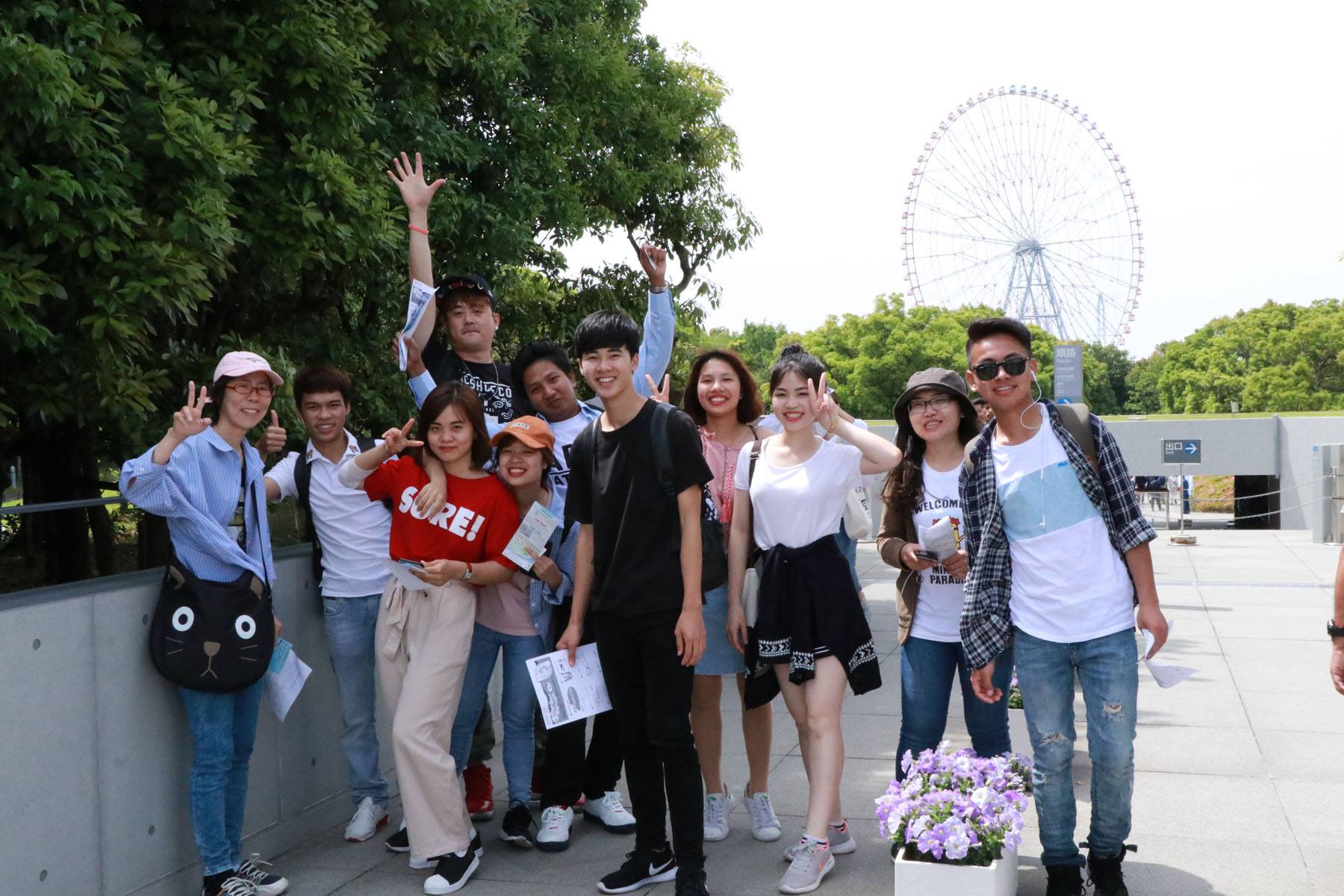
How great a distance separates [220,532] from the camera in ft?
12.9

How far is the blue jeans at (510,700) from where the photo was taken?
15.4ft

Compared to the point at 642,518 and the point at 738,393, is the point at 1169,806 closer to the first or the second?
the point at 738,393

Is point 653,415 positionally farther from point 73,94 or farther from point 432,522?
point 73,94

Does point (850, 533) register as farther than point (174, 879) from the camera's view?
Yes

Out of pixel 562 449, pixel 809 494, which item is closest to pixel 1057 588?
pixel 809 494

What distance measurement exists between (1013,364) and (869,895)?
5.87 ft

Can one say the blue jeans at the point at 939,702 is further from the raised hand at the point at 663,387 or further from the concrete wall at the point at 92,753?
the concrete wall at the point at 92,753

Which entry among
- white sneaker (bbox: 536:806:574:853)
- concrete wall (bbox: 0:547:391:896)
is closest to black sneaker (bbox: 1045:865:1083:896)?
white sneaker (bbox: 536:806:574:853)

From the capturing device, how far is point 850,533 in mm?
4391

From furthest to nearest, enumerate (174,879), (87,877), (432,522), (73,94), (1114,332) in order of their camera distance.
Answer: (1114,332) < (73,94) < (432,522) < (174,879) < (87,877)

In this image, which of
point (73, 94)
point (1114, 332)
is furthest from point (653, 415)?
point (1114, 332)

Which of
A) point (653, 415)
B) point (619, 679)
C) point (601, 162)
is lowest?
point (619, 679)

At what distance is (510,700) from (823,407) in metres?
1.71

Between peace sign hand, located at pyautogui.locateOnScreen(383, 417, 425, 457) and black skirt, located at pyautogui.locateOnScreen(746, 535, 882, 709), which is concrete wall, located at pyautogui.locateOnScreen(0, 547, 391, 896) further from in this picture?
black skirt, located at pyautogui.locateOnScreen(746, 535, 882, 709)
